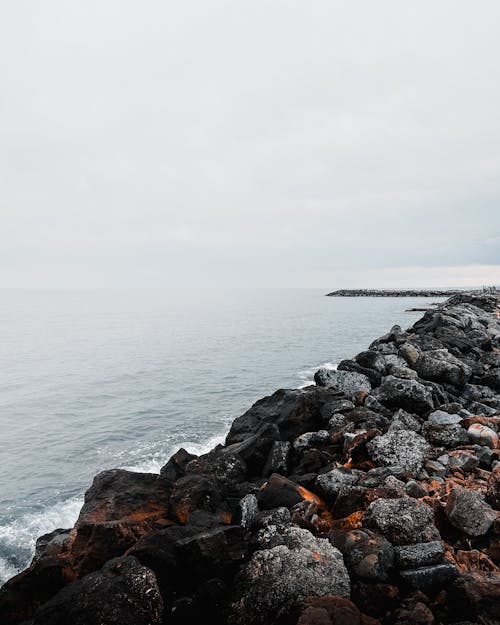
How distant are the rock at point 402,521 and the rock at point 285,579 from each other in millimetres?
843

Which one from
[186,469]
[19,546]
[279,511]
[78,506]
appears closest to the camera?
[279,511]

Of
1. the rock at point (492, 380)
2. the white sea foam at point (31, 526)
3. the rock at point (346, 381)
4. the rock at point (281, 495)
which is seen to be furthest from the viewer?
the rock at point (492, 380)

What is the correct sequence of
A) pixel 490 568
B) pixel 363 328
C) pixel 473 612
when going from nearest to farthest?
1. pixel 473 612
2. pixel 490 568
3. pixel 363 328

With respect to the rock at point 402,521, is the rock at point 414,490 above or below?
below

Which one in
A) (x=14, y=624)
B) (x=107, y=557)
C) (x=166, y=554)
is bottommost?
(x=14, y=624)

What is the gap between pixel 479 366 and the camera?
627 inches

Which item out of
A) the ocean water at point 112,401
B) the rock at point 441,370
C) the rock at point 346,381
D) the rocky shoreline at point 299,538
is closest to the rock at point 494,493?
the rocky shoreline at point 299,538

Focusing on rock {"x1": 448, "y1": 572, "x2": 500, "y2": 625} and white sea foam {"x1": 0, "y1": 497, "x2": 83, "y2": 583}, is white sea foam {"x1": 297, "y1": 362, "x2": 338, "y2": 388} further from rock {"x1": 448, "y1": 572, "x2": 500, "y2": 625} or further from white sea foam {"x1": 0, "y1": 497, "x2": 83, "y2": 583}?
rock {"x1": 448, "y1": 572, "x2": 500, "y2": 625}

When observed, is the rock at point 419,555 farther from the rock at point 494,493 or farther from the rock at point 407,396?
the rock at point 407,396

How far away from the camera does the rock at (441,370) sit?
44.8 ft

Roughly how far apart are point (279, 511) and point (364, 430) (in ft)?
12.8

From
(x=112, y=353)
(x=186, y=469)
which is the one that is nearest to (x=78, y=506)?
(x=186, y=469)

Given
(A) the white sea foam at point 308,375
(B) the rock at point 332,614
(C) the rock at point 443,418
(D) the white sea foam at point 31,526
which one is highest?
(C) the rock at point 443,418

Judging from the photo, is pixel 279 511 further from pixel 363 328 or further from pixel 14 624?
pixel 363 328
